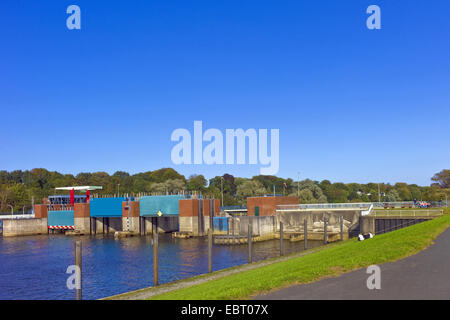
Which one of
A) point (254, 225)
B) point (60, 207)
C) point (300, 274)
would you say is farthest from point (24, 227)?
point (300, 274)

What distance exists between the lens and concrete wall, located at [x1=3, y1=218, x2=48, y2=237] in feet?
340

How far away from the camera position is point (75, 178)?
194m

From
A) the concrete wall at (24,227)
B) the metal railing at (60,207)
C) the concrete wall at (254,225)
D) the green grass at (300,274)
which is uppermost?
the green grass at (300,274)

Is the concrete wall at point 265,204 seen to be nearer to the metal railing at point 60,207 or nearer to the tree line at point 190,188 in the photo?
the tree line at point 190,188

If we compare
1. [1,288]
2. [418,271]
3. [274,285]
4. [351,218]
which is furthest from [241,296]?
[351,218]

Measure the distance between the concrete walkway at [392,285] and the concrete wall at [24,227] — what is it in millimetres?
105794

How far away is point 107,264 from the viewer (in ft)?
172

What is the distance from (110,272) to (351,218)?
46589 millimetres

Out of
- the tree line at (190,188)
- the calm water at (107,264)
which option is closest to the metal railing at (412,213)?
the calm water at (107,264)

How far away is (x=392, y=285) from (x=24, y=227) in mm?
109941

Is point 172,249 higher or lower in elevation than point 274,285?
lower

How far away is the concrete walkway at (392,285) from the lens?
48.4ft

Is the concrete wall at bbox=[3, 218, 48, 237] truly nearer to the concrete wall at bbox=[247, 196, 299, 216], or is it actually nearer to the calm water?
the calm water
